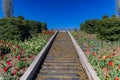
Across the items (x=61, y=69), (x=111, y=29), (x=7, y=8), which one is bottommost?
(x=61, y=69)

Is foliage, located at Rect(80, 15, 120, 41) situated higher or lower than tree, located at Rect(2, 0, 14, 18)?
lower

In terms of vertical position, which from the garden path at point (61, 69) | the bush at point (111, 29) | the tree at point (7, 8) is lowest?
the garden path at point (61, 69)

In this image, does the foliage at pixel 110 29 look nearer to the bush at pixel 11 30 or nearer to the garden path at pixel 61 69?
the bush at pixel 11 30

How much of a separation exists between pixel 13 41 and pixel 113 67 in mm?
8311

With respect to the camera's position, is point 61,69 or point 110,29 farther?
point 110,29

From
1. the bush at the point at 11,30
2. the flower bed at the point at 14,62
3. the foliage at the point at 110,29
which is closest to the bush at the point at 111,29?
the foliage at the point at 110,29

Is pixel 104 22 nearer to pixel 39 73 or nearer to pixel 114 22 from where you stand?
pixel 114 22

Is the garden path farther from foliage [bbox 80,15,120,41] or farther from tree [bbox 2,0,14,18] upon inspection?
tree [bbox 2,0,14,18]

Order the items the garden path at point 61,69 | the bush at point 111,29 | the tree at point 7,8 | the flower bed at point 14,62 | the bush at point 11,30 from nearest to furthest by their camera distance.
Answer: the flower bed at point 14,62, the garden path at point 61,69, the bush at point 11,30, the bush at point 111,29, the tree at point 7,8

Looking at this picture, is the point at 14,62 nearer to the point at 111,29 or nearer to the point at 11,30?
the point at 11,30

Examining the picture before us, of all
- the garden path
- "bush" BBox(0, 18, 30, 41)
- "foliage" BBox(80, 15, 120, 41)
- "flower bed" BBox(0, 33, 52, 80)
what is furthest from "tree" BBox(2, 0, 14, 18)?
the garden path

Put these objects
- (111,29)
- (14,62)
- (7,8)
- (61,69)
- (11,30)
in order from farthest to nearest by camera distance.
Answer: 1. (7,8)
2. (111,29)
3. (11,30)
4. (14,62)
5. (61,69)

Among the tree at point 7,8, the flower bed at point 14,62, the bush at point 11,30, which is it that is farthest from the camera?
the tree at point 7,8

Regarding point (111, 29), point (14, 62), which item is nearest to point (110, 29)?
point (111, 29)
